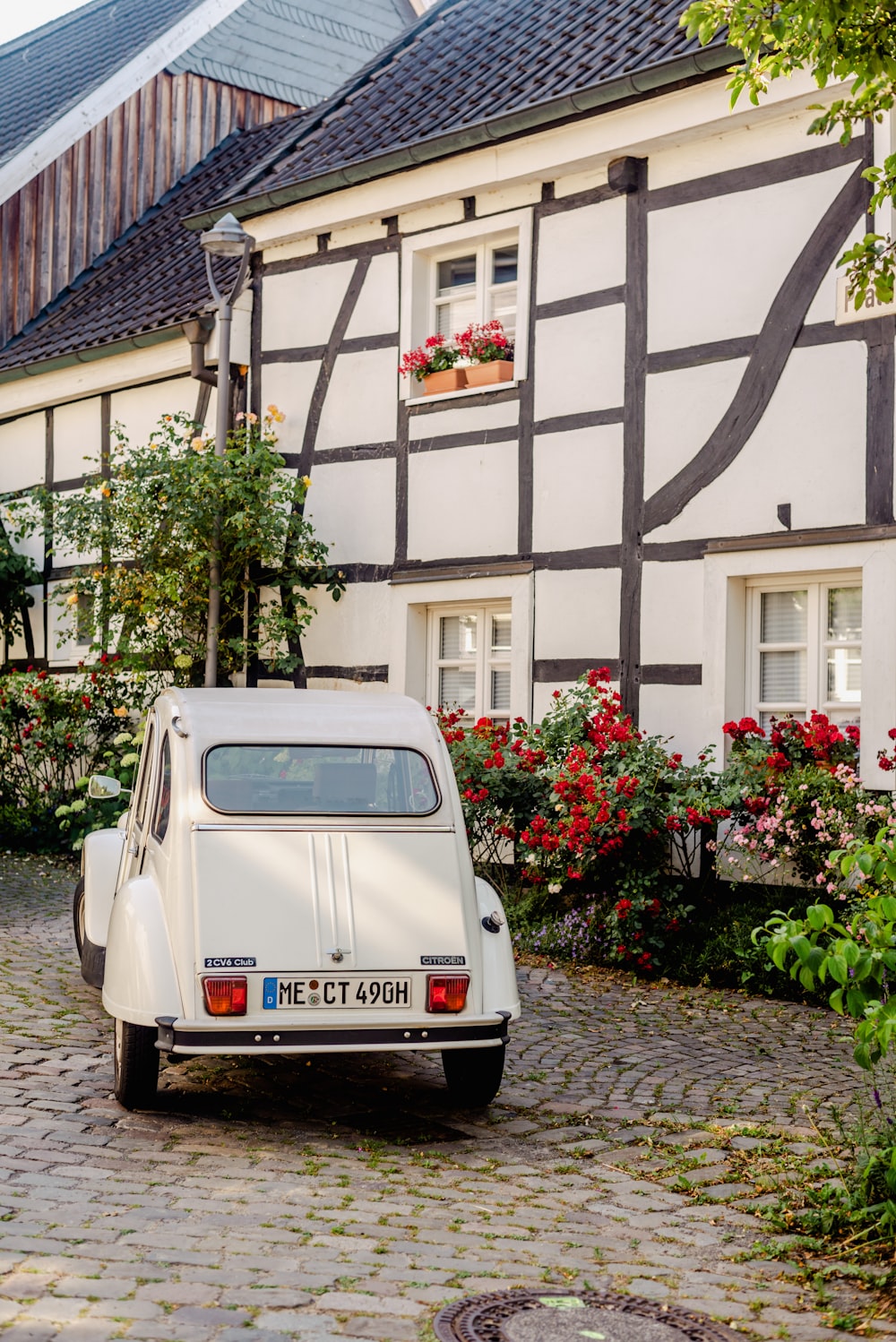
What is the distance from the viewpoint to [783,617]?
31.9 ft

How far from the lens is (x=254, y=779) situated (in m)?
5.99

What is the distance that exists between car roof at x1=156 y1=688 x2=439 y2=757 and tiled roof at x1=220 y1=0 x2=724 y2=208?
17.8 ft

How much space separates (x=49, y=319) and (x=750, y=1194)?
579 inches

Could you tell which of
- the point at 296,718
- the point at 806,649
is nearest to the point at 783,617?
the point at 806,649

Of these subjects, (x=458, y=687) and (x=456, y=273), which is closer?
(x=458, y=687)

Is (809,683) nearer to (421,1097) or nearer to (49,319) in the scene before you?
(421,1097)

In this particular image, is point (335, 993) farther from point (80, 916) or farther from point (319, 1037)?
point (80, 916)

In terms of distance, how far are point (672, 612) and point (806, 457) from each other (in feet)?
4.52

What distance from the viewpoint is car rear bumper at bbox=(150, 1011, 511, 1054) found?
17.3 feet

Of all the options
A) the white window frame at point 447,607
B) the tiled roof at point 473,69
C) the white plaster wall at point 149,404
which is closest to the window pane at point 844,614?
the white window frame at point 447,607

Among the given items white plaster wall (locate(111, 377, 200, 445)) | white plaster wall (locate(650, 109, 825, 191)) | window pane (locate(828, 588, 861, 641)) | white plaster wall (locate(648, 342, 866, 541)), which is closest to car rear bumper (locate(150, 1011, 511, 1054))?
window pane (locate(828, 588, 861, 641))

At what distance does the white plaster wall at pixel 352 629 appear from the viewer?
12.1 metres

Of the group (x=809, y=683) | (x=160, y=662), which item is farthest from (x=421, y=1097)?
(x=160, y=662)

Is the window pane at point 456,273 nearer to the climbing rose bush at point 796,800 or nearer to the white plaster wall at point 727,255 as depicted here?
the white plaster wall at point 727,255
